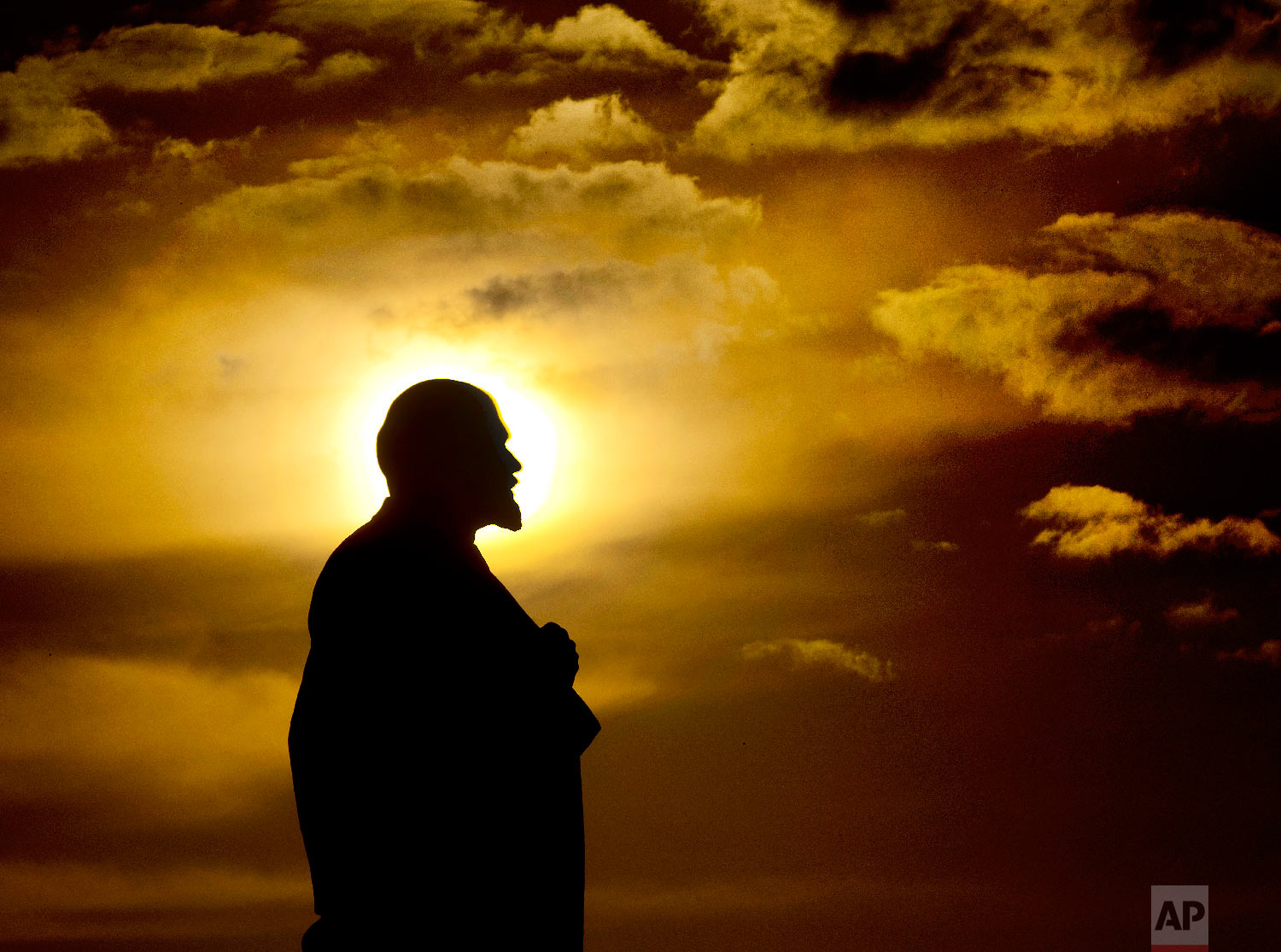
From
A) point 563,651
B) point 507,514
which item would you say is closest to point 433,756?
point 563,651

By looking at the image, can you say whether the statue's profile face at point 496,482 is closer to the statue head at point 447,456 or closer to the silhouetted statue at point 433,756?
the statue head at point 447,456

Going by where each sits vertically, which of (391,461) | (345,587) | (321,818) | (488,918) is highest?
(391,461)

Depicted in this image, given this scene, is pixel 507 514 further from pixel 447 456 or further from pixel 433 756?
pixel 433 756

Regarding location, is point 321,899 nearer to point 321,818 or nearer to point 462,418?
point 321,818

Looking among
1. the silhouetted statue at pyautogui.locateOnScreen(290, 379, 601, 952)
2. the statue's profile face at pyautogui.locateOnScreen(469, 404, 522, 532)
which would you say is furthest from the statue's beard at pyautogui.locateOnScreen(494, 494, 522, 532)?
the silhouetted statue at pyautogui.locateOnScreen(290, 379, 601, 952)

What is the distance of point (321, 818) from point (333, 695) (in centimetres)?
47

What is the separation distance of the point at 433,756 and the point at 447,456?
4.34ft

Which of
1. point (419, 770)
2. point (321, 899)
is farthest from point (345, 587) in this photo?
point (321, 899)

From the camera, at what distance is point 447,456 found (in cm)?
606

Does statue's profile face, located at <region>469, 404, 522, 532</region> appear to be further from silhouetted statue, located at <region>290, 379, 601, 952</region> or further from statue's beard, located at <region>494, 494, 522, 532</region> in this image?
silhouetted statue, located at <region>290, 379, 601, 952</region>

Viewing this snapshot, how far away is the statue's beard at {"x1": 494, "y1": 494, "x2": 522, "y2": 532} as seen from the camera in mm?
6152

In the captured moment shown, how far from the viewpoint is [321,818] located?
542 centimetres

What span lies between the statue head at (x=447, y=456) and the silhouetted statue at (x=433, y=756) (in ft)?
0.57

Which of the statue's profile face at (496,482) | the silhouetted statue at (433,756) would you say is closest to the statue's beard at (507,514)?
the statue's profile face at (496,482)
